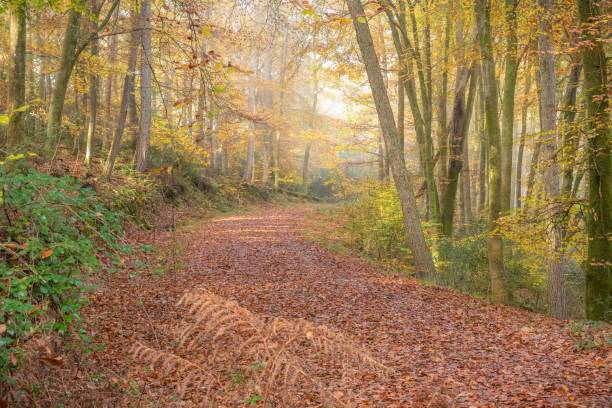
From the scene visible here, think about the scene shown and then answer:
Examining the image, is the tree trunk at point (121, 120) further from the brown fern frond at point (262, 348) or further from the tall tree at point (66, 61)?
the brown fern frond at point (262, 348)

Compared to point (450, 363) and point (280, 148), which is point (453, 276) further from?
point (280, 148)

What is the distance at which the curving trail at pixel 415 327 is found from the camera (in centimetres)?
424

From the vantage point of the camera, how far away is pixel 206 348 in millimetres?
5035

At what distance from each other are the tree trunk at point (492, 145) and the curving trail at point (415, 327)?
171 centimetres

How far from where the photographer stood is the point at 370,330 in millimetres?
6246

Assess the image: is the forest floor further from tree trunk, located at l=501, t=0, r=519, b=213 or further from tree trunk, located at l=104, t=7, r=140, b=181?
tree trunk, located at l=501, t=0, r=519, b=213

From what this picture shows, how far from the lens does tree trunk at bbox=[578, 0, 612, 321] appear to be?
288 inches

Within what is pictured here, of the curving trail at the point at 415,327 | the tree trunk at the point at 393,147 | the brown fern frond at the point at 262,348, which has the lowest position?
the curving trail at the point at 415,327

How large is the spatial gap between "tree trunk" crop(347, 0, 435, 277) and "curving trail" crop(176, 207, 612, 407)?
834 mm

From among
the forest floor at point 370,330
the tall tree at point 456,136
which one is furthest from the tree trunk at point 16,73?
the tall tree at point 456,136

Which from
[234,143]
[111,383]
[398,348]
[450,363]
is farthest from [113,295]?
[234,143]

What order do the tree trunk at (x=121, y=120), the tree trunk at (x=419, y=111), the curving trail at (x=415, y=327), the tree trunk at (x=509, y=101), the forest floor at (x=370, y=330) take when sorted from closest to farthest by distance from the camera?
the forest floor at (x=370, y=330) < the curving trail at (x=415, y=327) < the tree trunk at (x=509, y=101) < the tree trunk at (x=121, y=120) < the tree trunk at (x=419, y=111)

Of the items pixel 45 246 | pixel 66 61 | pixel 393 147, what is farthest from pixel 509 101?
pixel 66 61

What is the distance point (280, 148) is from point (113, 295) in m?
25.7
